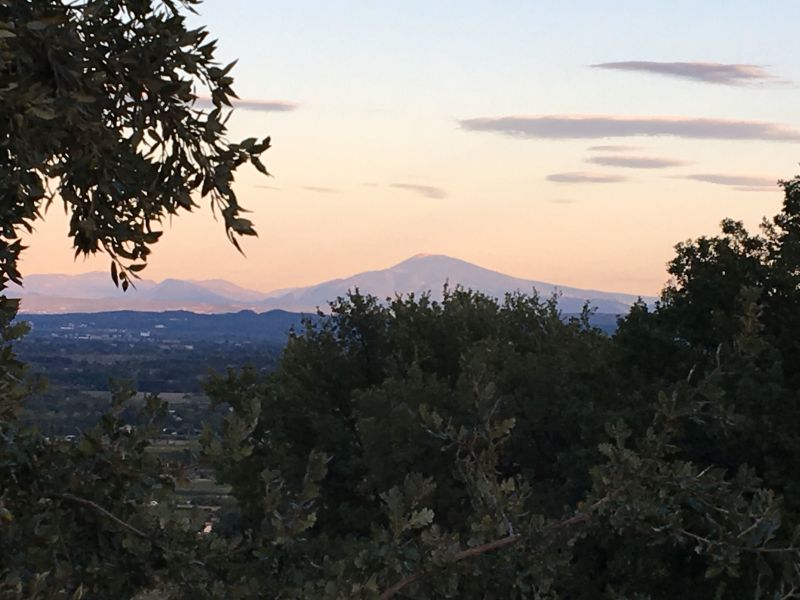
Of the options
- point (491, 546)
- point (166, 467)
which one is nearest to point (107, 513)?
point (166, 467)

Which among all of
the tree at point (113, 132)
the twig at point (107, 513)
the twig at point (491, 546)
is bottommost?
the twig at point (491, 546)

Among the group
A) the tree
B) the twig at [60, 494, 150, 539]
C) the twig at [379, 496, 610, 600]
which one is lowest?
the twig at [379, 496, 610, 600]

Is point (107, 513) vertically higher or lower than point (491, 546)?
higher

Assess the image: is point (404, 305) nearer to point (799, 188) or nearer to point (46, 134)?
point (799, 188)

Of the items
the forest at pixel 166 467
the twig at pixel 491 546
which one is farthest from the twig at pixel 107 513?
the twig at pixel 491 546

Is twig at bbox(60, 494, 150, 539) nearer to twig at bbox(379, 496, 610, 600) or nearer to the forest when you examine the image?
the forest

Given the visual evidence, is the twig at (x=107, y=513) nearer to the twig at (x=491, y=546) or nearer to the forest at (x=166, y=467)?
the forest at (x=166, y=467)

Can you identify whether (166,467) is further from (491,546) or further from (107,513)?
(491,546)

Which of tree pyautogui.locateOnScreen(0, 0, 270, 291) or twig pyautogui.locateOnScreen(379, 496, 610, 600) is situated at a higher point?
tree pyautogui.locateOnScreen(0, 0, 270, 291)

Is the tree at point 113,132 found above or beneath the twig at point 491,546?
above

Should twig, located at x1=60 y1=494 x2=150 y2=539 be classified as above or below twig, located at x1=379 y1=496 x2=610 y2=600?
above

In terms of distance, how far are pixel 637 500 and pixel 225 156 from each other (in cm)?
299

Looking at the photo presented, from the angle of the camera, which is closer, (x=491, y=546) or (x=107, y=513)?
(x=107, y=513)

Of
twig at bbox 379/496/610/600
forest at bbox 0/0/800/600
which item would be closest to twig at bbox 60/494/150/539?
forest at bbox 0/0/800/600
